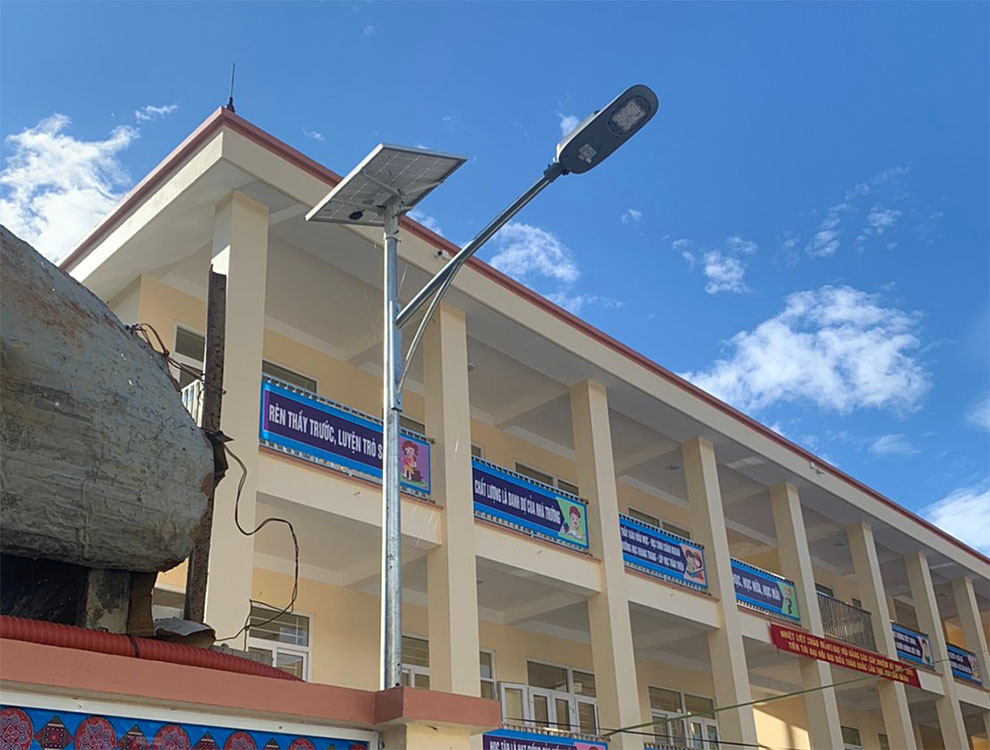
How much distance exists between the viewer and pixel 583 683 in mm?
17062

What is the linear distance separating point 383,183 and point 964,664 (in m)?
21.3

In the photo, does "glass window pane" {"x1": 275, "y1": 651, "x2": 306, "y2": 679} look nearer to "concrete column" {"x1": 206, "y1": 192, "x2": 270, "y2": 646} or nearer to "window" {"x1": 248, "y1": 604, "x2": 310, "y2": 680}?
"window" {"x1": 248, "y1": 604, "x2": 310, "y2": 680}

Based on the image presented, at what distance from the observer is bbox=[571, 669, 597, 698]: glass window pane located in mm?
16891

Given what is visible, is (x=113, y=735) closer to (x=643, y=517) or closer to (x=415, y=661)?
→ (x=415, y=661)

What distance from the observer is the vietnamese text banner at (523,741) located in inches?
440

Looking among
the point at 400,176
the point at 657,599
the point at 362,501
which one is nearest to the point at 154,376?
the point at 400,176

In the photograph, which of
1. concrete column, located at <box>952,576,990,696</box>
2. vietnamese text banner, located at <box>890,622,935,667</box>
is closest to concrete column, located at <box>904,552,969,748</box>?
vietnamese text banner, located at <box>890,622,935,667</box>

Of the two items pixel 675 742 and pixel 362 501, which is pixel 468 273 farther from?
pixel 675 742

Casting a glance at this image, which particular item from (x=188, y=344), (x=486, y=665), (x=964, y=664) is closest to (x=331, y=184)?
(x=188, y=344)

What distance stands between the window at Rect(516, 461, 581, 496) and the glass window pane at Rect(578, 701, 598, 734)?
11.8ft

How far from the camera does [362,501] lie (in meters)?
11.3

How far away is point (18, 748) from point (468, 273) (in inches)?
410

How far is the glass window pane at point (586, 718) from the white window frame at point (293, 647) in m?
5.88

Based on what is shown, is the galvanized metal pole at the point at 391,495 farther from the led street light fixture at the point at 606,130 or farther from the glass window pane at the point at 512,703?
the glass window pane at the point at 512,703
